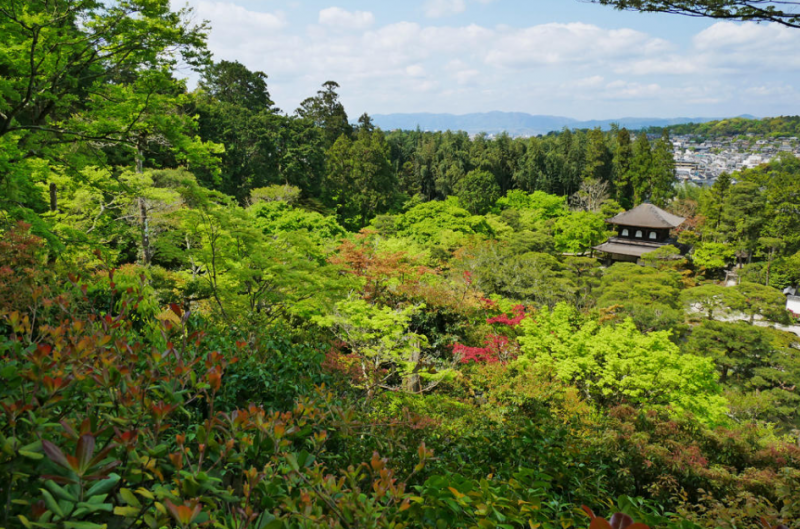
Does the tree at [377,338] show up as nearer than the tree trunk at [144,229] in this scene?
Yes

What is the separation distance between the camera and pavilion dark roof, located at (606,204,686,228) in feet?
74.8

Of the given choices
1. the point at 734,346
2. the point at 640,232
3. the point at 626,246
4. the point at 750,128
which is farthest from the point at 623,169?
the point at 750,128

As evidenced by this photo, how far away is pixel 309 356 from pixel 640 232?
25.0m

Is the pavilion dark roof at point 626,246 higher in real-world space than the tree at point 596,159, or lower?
lower

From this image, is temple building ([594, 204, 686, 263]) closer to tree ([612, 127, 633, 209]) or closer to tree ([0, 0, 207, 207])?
tree ([612, 127, 633, 209])

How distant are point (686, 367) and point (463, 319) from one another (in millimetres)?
5029

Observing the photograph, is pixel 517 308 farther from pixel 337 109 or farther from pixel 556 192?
pixel 556 192

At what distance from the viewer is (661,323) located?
1146 cm

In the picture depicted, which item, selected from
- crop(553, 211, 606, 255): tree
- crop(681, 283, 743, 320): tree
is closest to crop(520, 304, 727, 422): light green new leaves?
crop(681, 283, 743, 320): tree

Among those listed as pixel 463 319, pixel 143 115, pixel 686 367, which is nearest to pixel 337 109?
pixel 463 319

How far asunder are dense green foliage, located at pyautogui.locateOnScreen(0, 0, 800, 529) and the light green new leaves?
5 cm

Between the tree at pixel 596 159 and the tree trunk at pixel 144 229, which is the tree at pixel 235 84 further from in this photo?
the tree at pixel 596 159

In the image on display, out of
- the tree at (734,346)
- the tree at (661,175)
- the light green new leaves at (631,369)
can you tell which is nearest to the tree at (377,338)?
the light green new leaves at (631,369)

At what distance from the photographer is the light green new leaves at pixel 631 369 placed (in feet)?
23.5
